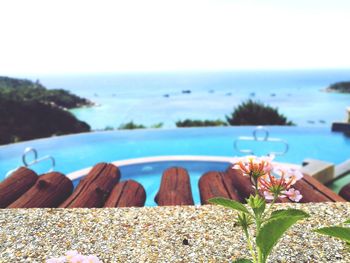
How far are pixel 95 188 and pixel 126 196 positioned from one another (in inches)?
10.6

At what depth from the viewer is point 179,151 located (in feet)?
27.2

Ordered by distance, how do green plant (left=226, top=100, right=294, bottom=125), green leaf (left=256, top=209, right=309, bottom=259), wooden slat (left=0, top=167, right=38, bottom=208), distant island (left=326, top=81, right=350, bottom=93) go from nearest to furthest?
green leaf (left=256, top=209, right=309, bottom=259) → wooden slat (left=0, top=167, right=38, bottom=208) → green plant (left=226, top=100, right=294, bottom=125) → distant island (left=326, top=81, right=350, bottom=93)

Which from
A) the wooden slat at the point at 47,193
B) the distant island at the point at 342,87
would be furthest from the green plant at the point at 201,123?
the distant island at the point at 342,87

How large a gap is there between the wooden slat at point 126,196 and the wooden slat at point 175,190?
0.47ft

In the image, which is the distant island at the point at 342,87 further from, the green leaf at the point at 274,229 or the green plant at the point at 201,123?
the green leaf at the point at 274,229

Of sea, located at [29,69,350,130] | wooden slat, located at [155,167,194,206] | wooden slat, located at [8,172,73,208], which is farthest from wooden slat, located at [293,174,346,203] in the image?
sea, located at [29,69,350,130]

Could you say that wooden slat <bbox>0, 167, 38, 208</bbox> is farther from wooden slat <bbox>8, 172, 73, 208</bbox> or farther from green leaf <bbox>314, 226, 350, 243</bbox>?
green leaf <bbox>314, 226, 350, 243</bbox>

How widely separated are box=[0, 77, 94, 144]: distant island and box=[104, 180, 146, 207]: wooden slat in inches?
476

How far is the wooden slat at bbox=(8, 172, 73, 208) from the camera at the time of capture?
99.5 inches

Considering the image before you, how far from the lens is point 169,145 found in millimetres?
8609

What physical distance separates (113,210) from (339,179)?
427cm

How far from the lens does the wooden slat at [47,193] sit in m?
2.53

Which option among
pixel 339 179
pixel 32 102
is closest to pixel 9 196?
pixel 339 179

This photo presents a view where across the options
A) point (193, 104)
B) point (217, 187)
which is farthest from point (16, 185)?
point (193, 104)
